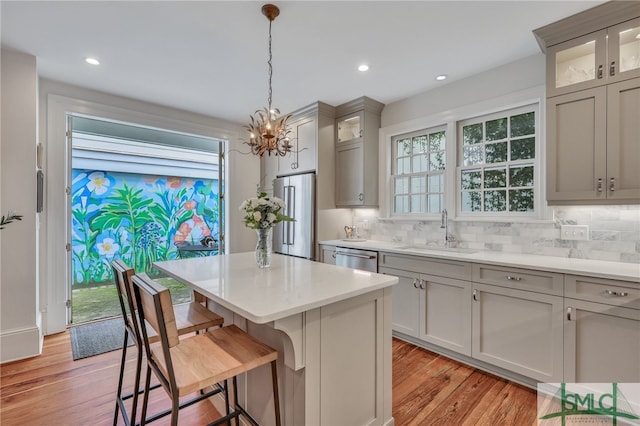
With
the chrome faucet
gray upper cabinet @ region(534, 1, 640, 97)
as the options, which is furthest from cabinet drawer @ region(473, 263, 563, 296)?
gray upper cabinet @ region(534, 1, 640, 97)

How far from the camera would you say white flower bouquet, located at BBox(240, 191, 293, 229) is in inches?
80.4

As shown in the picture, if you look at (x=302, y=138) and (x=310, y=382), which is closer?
(x=310, y=382)

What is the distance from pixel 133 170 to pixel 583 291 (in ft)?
22.0

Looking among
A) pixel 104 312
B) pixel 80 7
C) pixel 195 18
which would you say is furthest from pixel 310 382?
pixel 104 312

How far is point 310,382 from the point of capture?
1373 mm

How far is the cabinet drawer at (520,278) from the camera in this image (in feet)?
6.71

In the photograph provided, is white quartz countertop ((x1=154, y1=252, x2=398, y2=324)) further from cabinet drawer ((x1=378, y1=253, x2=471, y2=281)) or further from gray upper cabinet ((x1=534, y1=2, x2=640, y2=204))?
gray upper cabinet ((x1=534, y1=2, x2=640, y2=204))

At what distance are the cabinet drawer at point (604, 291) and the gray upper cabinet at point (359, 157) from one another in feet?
6.95

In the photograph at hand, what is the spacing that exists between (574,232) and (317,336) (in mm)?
2330

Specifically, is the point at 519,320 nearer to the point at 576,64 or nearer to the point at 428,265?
the point at 428,265

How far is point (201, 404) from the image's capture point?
205 centimetres

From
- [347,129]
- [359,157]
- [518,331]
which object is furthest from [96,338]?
[518,331]

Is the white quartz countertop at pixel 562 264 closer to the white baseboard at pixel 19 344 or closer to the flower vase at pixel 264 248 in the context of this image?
the flower vase at pixel 264 248

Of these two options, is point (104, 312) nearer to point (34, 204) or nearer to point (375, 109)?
point (34, 204)
